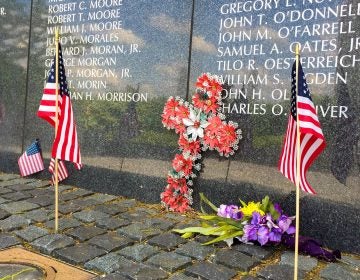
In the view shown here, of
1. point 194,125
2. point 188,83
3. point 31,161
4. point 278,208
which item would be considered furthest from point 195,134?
point 31,161

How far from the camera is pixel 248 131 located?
5.00m

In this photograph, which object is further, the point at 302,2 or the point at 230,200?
the point at 230,200

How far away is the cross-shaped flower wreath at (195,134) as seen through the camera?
16.6ft

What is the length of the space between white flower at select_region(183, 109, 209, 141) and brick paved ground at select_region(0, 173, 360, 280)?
0.93 metres

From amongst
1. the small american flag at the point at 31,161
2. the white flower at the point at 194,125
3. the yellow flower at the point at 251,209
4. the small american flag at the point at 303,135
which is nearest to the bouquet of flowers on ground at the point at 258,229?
the yellow flower at the point at 251,209

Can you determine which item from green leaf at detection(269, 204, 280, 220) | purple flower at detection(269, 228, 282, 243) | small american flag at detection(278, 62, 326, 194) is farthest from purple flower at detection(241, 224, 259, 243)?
small american flag at detection(278, 62, 326, 194)

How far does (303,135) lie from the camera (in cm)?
357

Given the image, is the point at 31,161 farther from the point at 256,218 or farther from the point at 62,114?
the point at 256,218

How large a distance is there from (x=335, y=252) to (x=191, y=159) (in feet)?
6.29

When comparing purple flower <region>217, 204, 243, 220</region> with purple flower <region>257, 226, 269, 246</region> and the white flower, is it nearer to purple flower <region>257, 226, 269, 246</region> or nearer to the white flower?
purple flower <region>257, 226, 269, 246</region>

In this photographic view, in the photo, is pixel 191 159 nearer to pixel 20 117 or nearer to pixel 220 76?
pixel 220 76

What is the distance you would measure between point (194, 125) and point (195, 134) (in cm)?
10

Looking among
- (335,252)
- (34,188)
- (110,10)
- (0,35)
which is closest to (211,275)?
(335,252)

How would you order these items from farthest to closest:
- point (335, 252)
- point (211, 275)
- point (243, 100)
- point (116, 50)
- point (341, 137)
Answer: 1. point (116, 50)
2. point (243, 100)
3. point (341, 137)
4. point (335, 252)
5. point (211, 275)
